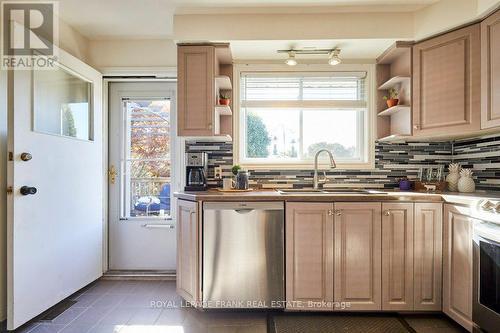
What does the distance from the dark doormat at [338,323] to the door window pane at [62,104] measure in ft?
7.65

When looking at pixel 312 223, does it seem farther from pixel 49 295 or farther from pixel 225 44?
pixel 49 295

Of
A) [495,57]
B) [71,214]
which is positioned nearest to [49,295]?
[71,214]

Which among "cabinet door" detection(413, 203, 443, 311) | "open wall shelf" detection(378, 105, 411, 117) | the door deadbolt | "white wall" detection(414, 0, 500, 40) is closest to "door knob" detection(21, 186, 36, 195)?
the door deadbolt

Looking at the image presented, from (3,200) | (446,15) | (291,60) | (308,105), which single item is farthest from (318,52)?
(3,200)

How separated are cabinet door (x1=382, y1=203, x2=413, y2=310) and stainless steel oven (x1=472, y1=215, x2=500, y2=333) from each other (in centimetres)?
39

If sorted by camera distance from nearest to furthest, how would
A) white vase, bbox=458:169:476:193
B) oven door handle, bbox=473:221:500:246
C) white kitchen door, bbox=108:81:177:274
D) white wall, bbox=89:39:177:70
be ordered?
1. oven door handle, bbox=473:221:500:246
2. white vase, bbox=458:169:476:193
3. white wall, bbox=89:39:177:70
4. white kitchen door, bbox=108:81:177:274

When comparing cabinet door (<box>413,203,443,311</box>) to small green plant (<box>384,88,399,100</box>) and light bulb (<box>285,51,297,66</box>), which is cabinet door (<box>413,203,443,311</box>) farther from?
light bulb (<box>285,51,297,66</box>)

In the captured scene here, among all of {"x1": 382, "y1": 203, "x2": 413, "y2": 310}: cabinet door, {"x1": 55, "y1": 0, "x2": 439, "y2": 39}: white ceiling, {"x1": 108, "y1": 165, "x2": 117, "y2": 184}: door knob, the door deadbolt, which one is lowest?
{"x1": 382, "y1": 203, "x2": 413, "y2": 310}: cabinet door

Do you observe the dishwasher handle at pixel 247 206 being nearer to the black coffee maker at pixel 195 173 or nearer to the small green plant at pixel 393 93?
the black coffee maker at pixel 195 173

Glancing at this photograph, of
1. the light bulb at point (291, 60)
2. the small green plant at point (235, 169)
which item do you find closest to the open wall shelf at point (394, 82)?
the light bulb at point (291, 60)

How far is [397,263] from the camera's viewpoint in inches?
82.5

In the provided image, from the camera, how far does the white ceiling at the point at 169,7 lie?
2.23m

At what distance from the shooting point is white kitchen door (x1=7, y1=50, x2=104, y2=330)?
1913 mm

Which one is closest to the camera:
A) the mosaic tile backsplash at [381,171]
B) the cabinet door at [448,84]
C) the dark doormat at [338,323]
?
the dark doormat at [338,323]
